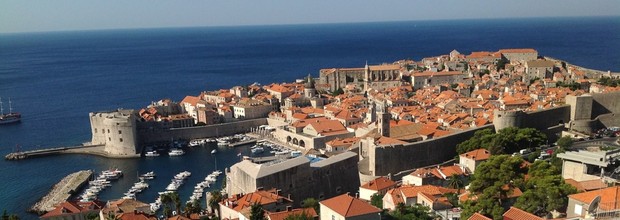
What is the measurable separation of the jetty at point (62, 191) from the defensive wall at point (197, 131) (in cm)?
749

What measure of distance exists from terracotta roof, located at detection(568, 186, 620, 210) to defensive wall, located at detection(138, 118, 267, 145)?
29359mm

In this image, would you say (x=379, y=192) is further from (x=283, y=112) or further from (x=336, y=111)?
(x=283, y=112)

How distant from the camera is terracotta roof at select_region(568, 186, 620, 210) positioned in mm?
11137

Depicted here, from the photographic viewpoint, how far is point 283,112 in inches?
1636

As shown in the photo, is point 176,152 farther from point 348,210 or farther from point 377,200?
point 348,210

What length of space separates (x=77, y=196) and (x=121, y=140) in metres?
8.78

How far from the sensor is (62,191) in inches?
1038

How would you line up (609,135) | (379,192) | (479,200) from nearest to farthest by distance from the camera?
(479,200) < (379,192) < (609,135)

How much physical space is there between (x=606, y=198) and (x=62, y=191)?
24.1m

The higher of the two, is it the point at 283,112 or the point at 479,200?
the point at 479,200

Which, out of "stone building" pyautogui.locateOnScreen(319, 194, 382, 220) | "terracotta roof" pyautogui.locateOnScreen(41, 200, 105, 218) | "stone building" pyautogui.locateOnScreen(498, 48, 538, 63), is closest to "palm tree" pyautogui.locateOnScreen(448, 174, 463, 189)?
"stone building" pyautogui.locateOnScreen(319, 194, 382, 220)

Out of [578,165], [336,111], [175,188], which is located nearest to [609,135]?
[578,165]

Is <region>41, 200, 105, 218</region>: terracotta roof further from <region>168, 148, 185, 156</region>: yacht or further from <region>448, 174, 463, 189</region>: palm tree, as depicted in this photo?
<region>168, 148, 185, 156</region>: yacht

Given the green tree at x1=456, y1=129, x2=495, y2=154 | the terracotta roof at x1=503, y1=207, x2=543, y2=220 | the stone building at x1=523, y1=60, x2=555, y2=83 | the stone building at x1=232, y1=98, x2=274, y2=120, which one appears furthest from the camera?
→ the stone building at x1=523, y1=60, x2=555, y2=83
